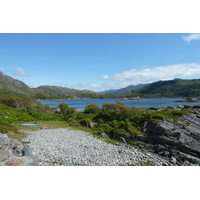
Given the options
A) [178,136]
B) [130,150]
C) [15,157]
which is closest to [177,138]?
[178,136]

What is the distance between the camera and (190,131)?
12453mm

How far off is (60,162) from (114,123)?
30.7 ft

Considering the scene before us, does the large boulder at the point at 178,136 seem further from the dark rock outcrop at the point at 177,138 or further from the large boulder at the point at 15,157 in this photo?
the large boulder at the point at 15,157

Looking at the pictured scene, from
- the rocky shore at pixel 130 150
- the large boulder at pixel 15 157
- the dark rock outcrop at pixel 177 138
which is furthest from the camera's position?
the dark rock outcrop at pixel 177 138

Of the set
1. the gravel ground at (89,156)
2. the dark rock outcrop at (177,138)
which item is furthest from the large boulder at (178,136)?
the gravel ground at (89,156)

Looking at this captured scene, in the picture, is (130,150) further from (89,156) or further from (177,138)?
(177,138)

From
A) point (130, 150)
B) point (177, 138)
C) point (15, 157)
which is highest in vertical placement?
point (15, 157)

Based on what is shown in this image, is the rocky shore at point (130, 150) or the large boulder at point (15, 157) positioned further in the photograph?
the rocky shore at point (130, 150)

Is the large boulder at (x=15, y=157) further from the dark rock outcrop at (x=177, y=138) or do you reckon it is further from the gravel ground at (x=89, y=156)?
the dark rock outcrop at (x=177, y=138)

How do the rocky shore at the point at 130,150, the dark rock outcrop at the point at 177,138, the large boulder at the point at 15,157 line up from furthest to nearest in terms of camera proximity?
1. the dark rock outcrop at the point at 177,138
2. the rocky shore at the point at 130,150
3. the large boulder at the point at 15,157

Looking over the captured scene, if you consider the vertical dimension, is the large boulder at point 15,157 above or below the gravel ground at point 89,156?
above

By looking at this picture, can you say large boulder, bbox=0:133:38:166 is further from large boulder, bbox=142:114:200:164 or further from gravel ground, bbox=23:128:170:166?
large boulder, bbox=142:114:200:164

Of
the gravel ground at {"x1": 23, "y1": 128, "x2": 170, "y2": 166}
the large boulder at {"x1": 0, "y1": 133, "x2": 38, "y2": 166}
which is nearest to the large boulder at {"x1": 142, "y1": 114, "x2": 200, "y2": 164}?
the gravel ground at {"x1": 23, "y1": 128, "x2": 170, "y2": 166}

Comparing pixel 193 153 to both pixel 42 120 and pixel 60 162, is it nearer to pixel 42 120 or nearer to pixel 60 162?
pixel 60 162
